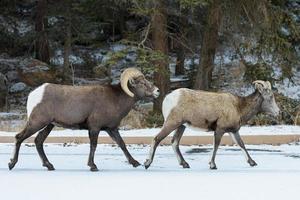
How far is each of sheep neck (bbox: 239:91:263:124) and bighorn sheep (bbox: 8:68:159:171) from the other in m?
2.02

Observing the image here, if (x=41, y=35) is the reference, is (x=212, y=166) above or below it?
below

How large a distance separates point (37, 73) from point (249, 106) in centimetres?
1836

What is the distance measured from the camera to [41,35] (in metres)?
29.3

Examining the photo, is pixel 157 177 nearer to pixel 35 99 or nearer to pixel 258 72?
pixel 35 99

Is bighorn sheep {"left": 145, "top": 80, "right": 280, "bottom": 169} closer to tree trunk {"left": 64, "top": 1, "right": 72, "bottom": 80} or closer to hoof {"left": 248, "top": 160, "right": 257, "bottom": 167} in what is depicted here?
hoof {"left": 248, "top": 160, "right": 257, "bottom": 167}

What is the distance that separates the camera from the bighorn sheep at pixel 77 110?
10.6 meters

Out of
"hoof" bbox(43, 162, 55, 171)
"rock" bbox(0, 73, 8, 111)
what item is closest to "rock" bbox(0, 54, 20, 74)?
"rock" bbox(0, 73, 8, 111)

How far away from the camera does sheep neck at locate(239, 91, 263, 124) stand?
11.7 metres

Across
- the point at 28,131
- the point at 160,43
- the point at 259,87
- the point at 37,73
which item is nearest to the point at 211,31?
the point at 160,43

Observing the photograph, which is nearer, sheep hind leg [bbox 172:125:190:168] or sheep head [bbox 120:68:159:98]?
sheep hind leg [bbox 172:125:190:168]

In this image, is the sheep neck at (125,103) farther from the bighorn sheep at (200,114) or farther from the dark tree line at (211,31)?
the dark tree line at (211,31)

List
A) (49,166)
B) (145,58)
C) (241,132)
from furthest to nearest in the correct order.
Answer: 1. (145,58)
2. (241,132)
3. (49,166)

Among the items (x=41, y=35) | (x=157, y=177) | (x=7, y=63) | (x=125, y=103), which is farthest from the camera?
(x=7, y=63)

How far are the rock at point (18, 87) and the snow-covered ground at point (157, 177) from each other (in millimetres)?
15066
